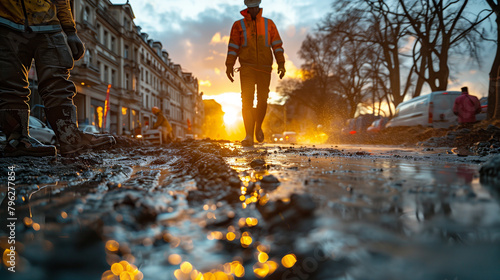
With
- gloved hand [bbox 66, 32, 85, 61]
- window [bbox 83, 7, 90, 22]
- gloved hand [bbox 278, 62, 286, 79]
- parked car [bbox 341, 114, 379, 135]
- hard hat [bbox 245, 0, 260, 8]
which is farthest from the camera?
window [bbox 83, 7, 90, 22]

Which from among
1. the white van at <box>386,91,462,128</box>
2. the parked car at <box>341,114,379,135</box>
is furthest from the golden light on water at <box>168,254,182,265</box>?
the parked car at <box>341,114,379,135</box>

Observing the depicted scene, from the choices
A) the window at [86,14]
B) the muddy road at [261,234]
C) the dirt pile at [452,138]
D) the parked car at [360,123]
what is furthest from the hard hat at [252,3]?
the window at [86,14]

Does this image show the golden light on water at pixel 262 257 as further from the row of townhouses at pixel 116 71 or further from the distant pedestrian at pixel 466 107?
the row of townhouses at pixel 116 71

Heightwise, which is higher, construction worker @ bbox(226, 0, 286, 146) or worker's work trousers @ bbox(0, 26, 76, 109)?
construction worker @ bbox(226, 0, 286, 146)

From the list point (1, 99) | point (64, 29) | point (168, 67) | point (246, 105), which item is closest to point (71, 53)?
point (64, 29)

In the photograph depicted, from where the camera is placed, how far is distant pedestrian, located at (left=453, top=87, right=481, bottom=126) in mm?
8180

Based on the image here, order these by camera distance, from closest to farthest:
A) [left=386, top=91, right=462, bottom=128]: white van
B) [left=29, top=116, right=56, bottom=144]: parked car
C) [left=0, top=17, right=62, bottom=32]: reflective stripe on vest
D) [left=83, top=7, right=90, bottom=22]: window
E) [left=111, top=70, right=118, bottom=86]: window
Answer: [left=0, top=17, right=62, bottom=32]: reflective stripe on vest, [left=29, top=116, right=56, bottom=144]: parked car, [left=386, top=91, right=462, bottom=128]: white van, [left=83, top=7, right=90, bottom=22]: window, [left=111, top=70, right=118, bottom=86]: window

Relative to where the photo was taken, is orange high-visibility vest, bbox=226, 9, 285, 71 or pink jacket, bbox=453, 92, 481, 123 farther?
pink jacket, bbox=453, 92, 481, 123

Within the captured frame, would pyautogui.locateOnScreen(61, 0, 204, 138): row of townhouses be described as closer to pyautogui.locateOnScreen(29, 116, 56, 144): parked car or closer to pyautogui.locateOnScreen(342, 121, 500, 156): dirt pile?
pyautogui.locateOnScreen(29, 116, 56, 144): parked car

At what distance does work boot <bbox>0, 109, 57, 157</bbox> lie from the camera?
2199mm

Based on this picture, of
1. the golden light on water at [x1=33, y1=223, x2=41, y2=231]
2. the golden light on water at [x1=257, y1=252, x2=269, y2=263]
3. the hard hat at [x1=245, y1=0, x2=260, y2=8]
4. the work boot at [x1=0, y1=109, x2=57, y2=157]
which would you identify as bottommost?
the golden light on water at [x1=257, y1=252, x2=269, y2=263]

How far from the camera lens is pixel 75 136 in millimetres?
2400

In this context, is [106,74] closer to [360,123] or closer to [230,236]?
[360,123]

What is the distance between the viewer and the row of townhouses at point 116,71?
835 inches
